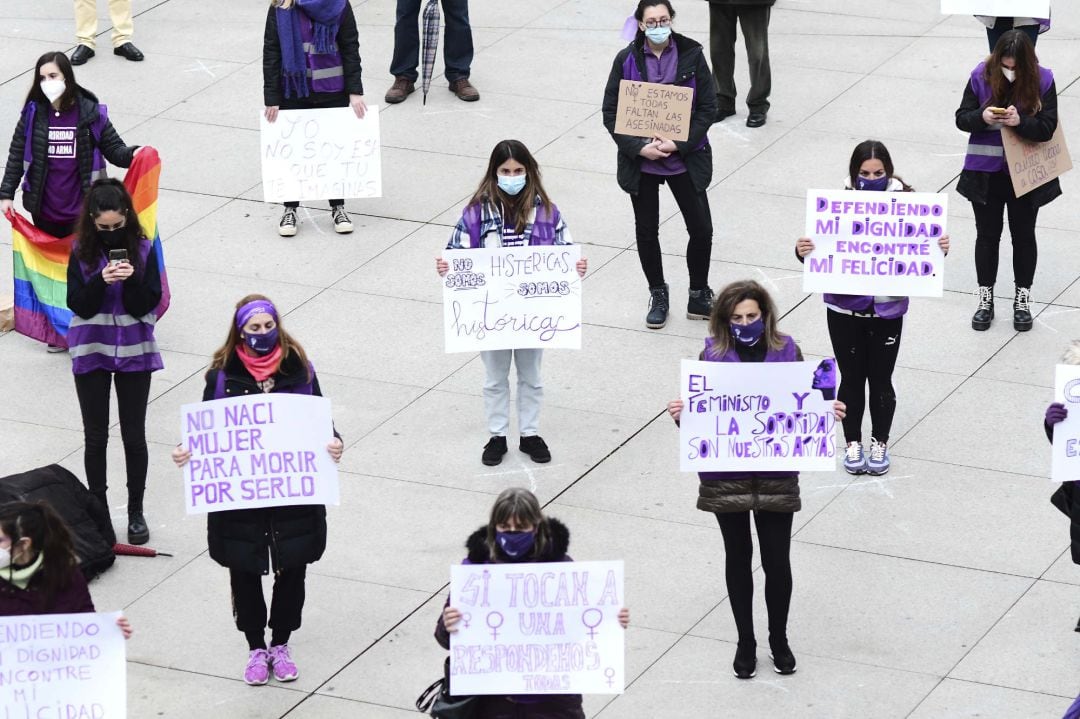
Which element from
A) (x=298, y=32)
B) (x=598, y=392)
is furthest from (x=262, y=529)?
(x=298, y=32)

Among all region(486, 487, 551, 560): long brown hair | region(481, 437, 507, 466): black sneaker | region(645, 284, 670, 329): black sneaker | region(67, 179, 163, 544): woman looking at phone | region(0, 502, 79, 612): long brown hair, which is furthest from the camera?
region(645, 284, 670, 329): black sneaker

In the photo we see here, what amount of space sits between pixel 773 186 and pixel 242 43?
4938mm

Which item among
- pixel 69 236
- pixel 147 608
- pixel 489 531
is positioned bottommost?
pixel 147 608

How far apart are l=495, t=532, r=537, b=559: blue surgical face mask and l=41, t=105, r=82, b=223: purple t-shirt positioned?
483cm

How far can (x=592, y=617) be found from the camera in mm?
7031

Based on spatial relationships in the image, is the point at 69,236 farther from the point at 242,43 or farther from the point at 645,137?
the point at 242,43

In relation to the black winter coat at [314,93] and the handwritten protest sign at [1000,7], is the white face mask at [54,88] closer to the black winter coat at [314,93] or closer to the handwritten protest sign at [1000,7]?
the black winter coat at [314,93]

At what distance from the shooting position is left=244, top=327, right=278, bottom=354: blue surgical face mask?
7.92 m

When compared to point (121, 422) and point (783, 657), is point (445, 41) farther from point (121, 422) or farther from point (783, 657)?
point (783, 657)

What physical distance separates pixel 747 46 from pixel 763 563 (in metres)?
6.74

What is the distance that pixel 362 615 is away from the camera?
8.85 m

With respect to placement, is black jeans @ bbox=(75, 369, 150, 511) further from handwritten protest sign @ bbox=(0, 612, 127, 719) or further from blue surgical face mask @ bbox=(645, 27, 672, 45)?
blue surgical face mask @ bbox=(645, 27, 672, 45)

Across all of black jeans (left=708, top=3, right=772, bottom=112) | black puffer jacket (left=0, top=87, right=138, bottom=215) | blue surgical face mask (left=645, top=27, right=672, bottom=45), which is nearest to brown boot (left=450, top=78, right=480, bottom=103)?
black jeans (left=708, top=3, right=772, bottom=112)

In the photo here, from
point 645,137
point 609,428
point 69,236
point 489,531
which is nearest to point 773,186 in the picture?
point 645,137
